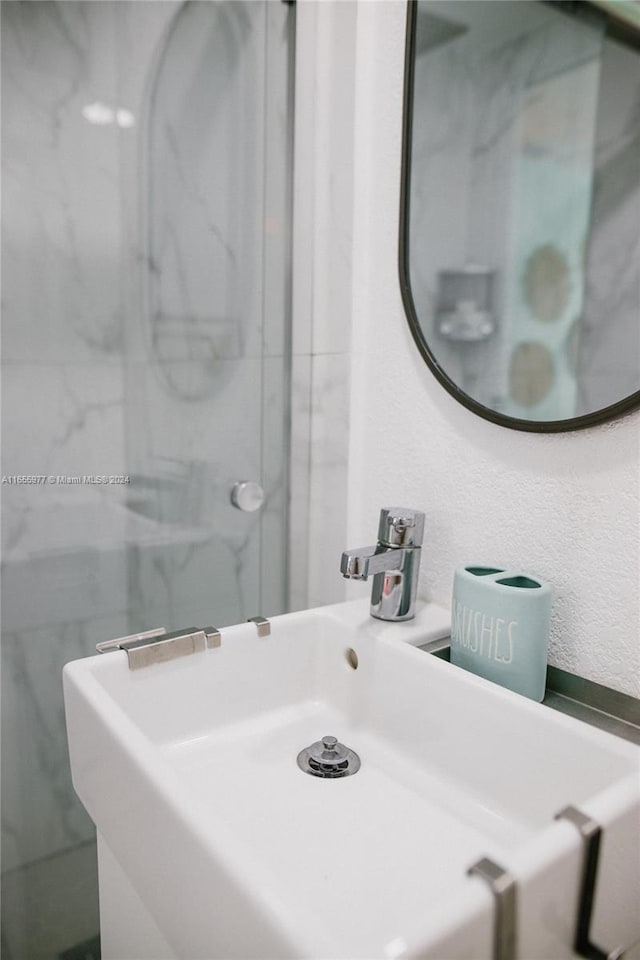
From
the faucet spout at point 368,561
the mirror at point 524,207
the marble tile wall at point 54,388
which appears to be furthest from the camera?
the marble tile wall at point 54,388

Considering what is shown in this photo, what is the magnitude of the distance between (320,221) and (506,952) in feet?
3.55

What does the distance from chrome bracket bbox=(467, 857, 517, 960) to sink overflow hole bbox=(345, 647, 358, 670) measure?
467mm

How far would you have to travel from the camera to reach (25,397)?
1.00 meters

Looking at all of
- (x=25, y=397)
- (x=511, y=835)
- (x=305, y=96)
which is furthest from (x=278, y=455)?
(x=511, y=835)

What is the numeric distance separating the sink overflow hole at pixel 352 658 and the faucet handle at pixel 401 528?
0.15 metres

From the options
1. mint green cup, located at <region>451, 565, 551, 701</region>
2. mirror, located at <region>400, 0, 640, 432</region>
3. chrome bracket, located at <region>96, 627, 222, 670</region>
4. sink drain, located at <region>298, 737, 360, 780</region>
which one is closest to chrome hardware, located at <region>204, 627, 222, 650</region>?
chrome bracket, located at <region>96, 627, 222, 670</region>

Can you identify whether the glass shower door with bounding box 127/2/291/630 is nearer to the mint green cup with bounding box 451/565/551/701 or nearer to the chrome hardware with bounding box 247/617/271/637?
the chrome hardware with bounding box 247/617/271/637

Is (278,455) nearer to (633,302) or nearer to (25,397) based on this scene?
(25,397)

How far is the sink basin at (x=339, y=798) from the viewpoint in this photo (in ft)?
1.55

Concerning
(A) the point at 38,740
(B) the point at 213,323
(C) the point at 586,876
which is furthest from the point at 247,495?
(C) the point at 586,876

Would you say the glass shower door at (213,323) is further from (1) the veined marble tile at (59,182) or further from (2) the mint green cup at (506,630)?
(2) the mint green cup at (506,630)

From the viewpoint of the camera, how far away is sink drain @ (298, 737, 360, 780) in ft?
2.64

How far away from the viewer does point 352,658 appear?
3.06ft

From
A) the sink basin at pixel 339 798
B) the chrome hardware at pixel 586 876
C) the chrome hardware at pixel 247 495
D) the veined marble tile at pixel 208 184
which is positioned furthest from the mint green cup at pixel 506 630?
the veined marble tile at pixel 208 184
